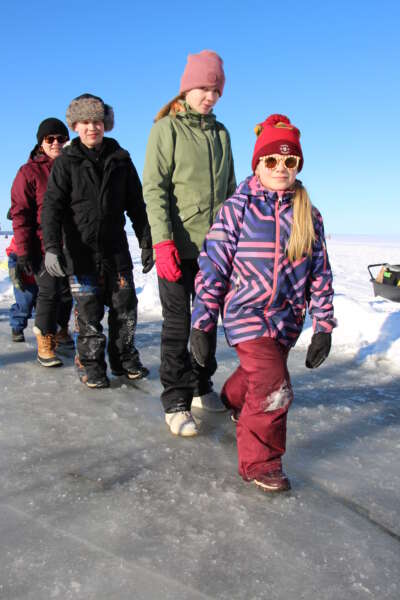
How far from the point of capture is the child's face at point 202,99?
9.03 feet

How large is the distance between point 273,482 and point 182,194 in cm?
159

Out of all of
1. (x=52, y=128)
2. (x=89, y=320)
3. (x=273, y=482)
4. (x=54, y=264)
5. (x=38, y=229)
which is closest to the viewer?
(x=273, y=482)

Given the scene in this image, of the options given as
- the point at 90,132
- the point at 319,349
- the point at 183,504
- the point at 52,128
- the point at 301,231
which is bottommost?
the point at 183,504

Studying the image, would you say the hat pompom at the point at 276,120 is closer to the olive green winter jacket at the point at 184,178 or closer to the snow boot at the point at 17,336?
the olive green winter jacket at the point at 184,178

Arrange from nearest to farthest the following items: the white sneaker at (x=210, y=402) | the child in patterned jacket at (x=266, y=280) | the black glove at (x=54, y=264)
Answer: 1. the child in patterned jacket at (x=266, y=280)
2. the white sneaker at (x=210, y=402)
3. the black glove at (x=54, y=264)

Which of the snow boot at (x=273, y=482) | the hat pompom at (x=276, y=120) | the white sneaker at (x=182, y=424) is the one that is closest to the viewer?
the snow boot at (x=273, y=482)

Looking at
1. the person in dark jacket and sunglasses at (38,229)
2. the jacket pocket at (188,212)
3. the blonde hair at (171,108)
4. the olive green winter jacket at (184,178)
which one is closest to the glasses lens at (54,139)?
the person in dark jacket and sunglasses at (38,229)

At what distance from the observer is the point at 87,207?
3406 mm

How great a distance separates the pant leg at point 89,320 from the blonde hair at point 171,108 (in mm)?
1185

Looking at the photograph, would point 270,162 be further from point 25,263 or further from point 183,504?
point 25,263

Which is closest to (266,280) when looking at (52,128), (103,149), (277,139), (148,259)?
(277,139)

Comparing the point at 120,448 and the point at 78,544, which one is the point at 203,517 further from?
the point at 120,448

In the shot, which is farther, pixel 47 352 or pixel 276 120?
pixel 47 352

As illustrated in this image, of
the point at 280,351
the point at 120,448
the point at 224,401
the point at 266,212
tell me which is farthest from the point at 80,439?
the point at 266,212
